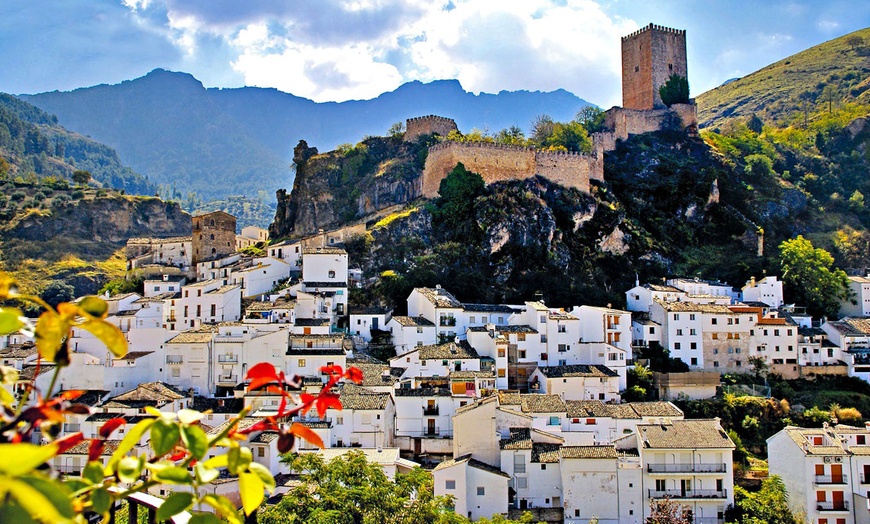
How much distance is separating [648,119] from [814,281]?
22.8 metres

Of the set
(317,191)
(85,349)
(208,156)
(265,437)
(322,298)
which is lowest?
(265,437)

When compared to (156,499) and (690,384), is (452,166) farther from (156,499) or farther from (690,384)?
(156,499)

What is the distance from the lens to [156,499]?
3.06 m

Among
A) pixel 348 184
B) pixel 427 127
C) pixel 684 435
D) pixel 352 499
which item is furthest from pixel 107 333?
pixel 348 184

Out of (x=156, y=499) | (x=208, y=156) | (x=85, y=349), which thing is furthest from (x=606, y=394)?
(x=208, y=156)

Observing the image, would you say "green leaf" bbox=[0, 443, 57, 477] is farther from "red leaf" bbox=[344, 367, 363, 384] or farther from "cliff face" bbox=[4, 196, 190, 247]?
"cliff face" bbox=[4, 196, 190, 247]

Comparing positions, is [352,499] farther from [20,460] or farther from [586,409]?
[20,460]

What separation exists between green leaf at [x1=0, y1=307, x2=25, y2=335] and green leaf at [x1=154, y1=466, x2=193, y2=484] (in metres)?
0.55

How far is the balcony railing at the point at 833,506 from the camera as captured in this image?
26.0 m

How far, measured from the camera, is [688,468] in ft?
84.5

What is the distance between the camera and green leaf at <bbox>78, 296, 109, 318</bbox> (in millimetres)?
2059

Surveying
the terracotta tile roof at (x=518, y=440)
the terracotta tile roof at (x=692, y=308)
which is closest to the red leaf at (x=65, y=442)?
the terracotta tile roof at (x=518, y=440)

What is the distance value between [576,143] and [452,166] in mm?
12523

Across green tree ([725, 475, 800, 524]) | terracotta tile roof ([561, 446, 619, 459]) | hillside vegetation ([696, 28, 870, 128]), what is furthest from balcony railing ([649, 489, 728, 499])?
hillside vegetation ([696, 28, 870, 128])
